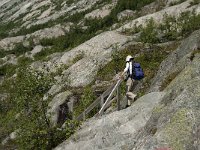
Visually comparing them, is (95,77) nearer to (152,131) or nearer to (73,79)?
(73,79)

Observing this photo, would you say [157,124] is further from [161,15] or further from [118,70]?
[161,15]

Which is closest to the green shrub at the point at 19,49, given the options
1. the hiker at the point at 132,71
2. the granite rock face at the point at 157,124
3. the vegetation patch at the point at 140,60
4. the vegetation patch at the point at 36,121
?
the vegetation patch at the point at 140,60

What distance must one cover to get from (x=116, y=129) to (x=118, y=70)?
1440 cm

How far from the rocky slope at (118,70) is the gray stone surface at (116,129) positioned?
0.03 meters

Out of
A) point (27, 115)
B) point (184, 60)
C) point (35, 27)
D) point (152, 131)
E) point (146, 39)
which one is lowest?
point (35, 27)

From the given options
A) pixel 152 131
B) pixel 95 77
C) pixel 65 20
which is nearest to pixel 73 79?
pixel 95 77

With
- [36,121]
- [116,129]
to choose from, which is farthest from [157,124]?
[36,121]

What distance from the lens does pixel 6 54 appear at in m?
61.3

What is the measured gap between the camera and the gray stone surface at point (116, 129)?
45.1 ft

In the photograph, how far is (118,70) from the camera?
28.6 m

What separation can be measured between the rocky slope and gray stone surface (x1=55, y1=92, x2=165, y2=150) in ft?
0.11

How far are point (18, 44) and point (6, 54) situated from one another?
8.88 ft

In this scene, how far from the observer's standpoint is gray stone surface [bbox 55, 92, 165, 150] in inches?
541

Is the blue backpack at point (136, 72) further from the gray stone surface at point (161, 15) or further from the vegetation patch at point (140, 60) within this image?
the gray stone surface at point (161, 15)
